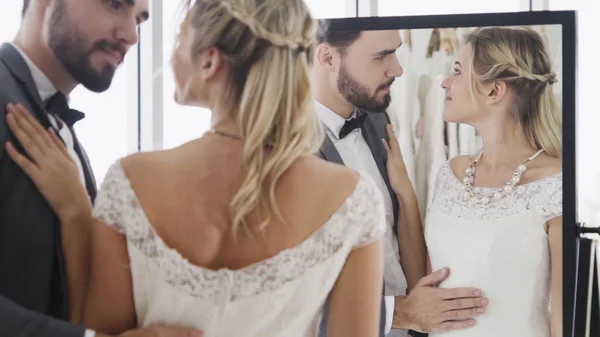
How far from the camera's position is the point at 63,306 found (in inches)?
77.5

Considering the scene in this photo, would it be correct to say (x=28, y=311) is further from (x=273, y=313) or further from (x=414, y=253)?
(x=414, y=253)

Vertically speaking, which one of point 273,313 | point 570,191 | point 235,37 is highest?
point 235,37

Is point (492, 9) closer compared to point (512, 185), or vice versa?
point (512, 185)

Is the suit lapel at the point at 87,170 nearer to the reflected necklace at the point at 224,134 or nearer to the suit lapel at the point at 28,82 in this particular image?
the suit lapel at the point at 28,82

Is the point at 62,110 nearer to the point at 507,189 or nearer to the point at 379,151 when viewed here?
the point at 379,151

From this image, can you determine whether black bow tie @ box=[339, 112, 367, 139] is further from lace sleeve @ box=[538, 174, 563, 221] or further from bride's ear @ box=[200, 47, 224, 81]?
lace sleeve @ box=[538, 174, 563, 221]

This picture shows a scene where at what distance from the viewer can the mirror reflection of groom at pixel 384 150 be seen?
6.58 feet

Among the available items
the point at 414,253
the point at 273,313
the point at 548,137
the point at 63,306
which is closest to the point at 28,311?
the point at 63,306

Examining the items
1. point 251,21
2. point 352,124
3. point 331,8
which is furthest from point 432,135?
point 251,21

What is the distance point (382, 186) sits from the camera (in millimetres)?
2012

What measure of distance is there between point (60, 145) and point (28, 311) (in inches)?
16.3

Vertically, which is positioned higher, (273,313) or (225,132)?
(225,132)

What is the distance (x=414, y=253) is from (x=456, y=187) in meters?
0.20

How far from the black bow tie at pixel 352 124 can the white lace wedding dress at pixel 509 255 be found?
28cm
